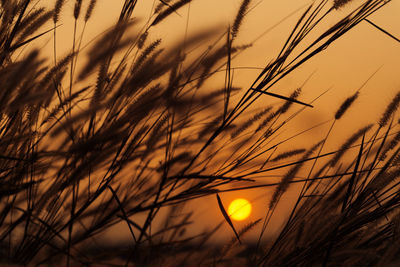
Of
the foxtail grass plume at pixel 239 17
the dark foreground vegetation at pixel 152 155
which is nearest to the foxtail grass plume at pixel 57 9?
the dark foreground vegetation at pixel 152 155

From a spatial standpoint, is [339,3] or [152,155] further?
[152,155]

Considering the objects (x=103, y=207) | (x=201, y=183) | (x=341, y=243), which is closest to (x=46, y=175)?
(x=103, y=207)

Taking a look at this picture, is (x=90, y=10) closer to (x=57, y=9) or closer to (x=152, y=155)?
(x=57, y=9)

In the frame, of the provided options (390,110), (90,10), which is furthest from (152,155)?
(390,110)

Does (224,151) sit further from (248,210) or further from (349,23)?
(349,23)

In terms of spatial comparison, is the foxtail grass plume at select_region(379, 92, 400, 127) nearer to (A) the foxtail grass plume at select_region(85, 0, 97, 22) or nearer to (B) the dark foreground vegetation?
(B) the dark foreground vegetation

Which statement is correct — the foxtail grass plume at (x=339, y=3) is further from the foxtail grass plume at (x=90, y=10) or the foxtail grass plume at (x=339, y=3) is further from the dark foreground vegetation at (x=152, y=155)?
the foxtail grass plume at (x=90, y=10)

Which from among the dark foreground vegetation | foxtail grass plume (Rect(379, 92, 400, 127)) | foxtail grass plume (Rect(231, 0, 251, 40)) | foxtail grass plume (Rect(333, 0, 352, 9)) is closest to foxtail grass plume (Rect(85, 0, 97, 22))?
the dark foreground vegetation

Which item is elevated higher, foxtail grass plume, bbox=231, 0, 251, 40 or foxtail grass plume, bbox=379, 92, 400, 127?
foxtail grass plume, bbox=231, 0, 251, 40

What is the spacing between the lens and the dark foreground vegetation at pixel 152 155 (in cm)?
56

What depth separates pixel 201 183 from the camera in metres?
0.60

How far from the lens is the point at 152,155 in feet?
2.42

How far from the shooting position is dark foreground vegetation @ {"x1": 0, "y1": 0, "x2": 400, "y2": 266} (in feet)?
1.82

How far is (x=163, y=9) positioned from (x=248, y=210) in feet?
1.29
